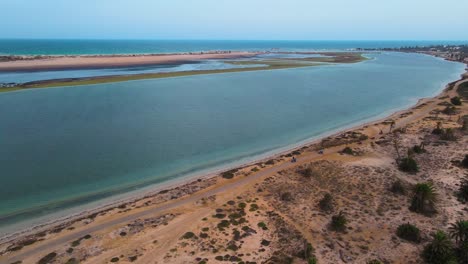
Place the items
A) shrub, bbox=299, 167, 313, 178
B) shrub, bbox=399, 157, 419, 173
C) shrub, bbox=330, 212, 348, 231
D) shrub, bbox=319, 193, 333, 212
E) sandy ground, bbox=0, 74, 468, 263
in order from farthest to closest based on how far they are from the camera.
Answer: shrub, bbox=399, 157, 419, 173 < shrub, bbox=299, 167, 313, 178 < shrub, bbox=319, 193, 333, 212 < shrub, bbox=330, 212, 348, 231 < sandy ground, bbox=0, 74, 468, 263

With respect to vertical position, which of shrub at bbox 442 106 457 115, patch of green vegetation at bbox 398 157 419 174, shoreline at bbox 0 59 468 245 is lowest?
shoreline at bbox 0 59 468 245

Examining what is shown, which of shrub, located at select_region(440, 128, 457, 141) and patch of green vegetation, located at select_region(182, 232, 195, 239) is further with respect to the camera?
shrub, located at select_region(440, 128, 457, 141)

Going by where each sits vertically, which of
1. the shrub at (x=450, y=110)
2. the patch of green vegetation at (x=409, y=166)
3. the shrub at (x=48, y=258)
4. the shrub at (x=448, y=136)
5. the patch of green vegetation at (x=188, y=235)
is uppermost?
the shrub at (x=450, y=110)

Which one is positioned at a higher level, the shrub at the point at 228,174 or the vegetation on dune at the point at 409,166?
the vegetation on dune at the point at 409,166

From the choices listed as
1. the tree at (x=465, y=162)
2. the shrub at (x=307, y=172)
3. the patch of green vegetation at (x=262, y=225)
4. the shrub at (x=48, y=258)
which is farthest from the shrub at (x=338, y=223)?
the shrub at (x=48, y=258)

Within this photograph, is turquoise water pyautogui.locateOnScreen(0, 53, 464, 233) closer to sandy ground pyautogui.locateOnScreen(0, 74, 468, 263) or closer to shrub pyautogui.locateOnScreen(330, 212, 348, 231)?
sandy ground pyautogui.locateOnScreen(0, 74, 468, 263)

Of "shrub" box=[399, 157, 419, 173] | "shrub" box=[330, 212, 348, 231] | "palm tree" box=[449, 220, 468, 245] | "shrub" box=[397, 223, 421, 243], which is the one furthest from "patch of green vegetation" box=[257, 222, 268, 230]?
"shrub" box=[399, 157, 419, 173]

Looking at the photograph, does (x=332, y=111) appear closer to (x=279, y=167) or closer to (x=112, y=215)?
(x=279, y=167)

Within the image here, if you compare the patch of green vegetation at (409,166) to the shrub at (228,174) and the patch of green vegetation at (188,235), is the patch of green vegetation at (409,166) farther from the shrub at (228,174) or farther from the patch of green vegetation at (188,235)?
the patch of green vegetation at (188,235)
